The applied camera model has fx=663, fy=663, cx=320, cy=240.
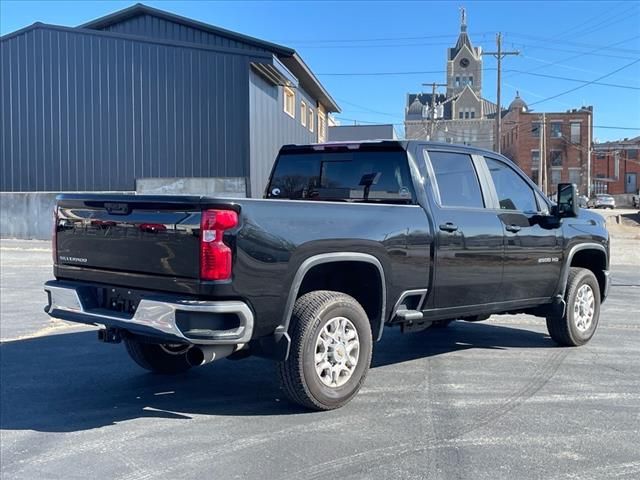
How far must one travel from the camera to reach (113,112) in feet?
74.5

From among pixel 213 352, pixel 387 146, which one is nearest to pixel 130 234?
pixel 213 352

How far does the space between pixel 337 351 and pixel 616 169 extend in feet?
272

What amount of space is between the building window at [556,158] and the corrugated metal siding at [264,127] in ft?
185

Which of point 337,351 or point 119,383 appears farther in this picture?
point 119,383

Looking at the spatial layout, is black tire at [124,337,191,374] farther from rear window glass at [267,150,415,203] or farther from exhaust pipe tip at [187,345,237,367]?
rear window glass at [267,150,415,203]

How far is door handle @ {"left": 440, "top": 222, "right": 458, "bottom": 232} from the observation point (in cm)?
550

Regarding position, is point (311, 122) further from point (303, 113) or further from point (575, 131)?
point (575, 131)

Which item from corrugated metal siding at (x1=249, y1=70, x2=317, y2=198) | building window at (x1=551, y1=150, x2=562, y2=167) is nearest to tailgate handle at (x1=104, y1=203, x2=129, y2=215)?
corrugated metal siding at (x1=249, y1=70, x2=317, y2=198)

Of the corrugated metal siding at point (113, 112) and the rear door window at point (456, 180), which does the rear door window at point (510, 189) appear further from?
the corrugated metal siding at point (113, 112)

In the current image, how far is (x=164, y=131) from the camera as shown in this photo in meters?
22.3

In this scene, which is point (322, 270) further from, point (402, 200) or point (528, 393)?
point (528, 393)

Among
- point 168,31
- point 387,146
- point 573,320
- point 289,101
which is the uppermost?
point 168,31

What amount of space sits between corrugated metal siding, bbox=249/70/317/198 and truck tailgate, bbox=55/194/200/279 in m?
16.3

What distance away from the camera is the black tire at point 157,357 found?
19.2 ft
